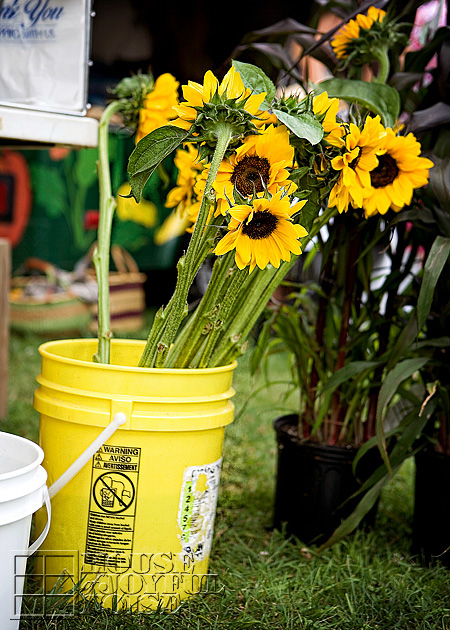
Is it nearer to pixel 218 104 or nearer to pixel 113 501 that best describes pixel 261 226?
pixel 218 104

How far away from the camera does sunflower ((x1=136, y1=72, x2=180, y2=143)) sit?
4.15 feet

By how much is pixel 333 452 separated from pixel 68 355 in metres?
0.56

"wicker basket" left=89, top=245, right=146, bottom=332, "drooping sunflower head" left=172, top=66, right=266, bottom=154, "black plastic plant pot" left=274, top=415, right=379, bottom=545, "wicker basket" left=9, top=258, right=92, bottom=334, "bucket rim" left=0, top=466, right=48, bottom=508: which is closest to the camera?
"bucket rim" left=0, top=466, right=48, bottom=508

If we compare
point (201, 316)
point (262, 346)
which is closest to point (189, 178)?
point (201, 316)

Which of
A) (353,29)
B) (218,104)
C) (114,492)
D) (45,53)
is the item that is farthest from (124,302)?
(218,104)

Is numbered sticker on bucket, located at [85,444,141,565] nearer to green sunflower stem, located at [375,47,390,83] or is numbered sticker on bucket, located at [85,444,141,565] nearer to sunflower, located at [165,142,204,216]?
sunflower, located at [165,142,204,216]

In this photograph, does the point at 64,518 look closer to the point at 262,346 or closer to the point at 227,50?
the point at 262,346

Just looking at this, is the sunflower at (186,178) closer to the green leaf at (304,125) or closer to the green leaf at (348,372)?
the green leaf at (304,125)

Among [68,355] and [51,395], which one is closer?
[51,395]

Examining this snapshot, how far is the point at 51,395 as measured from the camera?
1.08m

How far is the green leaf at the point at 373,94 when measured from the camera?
3.77ft

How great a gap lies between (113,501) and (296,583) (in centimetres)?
38

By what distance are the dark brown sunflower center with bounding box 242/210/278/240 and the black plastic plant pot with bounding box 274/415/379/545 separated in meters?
0.60

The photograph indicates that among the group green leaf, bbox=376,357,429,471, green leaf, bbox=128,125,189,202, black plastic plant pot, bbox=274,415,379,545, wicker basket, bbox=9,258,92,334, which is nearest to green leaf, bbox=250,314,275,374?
black plastic plant pot, bbox=274,415,379,545
